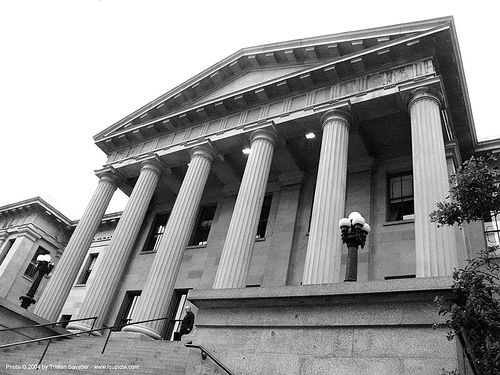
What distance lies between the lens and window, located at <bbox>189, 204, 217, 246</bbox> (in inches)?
1003

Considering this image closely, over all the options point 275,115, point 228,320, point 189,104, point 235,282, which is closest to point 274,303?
point 228,320

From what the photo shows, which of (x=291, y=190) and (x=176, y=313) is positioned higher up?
(x=291, y=190)

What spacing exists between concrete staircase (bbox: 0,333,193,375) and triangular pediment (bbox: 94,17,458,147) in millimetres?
12232

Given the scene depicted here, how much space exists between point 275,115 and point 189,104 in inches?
280

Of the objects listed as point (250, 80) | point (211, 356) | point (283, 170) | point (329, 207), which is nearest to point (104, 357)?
point (211, 356)

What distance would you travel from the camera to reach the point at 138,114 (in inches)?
1014

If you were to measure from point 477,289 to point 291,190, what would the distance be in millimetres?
16635

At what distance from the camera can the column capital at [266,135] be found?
19.4 metres

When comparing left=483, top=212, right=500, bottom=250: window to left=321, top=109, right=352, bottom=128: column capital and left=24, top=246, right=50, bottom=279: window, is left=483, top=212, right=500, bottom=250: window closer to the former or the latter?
left=321, top=109, right=352, bottom=128: column capital

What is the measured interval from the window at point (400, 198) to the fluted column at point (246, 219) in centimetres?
620

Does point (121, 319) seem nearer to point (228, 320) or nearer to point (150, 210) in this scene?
point (150, 210)

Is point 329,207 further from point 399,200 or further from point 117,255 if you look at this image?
point 117,255

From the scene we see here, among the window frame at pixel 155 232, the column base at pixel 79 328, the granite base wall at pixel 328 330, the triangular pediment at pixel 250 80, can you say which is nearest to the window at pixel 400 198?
the triangular pediment at pixel 250 80

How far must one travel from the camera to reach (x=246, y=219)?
1678cm
